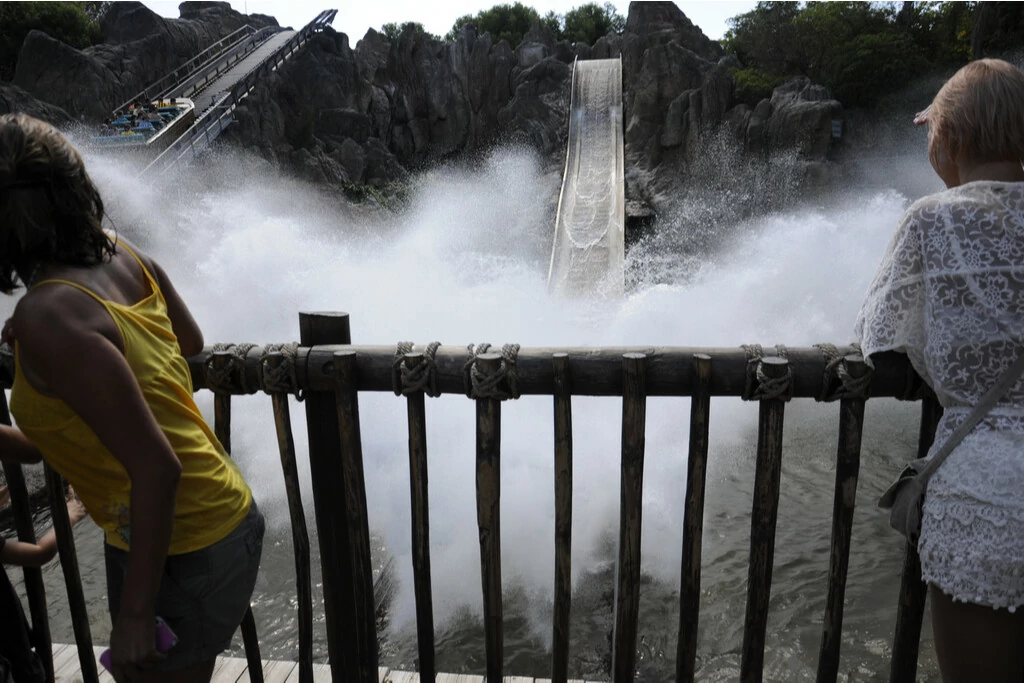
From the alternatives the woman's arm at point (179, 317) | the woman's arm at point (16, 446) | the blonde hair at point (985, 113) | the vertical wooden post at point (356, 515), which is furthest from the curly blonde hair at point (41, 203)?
the blonde hair at point (985, 113)

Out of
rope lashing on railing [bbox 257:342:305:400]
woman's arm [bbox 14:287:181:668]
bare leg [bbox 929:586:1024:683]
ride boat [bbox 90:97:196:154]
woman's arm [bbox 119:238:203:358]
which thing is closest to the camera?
woman's arm [bbox 14:287:181:668]

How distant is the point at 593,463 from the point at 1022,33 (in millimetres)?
17081

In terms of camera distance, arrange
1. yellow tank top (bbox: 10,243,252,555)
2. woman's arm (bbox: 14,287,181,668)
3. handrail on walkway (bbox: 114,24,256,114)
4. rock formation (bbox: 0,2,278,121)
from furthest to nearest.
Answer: handrail on walkway (bbox: 114,24,256,114)
rock formation (bbox: 0,2,278,121)
yellow tank top (bbox: 10,243,252,555)
woman's arm (bbox: 14,287,181,668)

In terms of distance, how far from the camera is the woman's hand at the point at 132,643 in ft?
3.67

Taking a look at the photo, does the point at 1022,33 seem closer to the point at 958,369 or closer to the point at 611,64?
the point at 611,64

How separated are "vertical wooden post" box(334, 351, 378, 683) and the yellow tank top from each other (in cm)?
46

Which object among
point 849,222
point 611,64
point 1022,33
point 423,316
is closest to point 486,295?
point 423,316

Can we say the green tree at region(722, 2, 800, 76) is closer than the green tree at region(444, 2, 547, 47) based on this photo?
Yes

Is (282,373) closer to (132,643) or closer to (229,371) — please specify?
(229,371)

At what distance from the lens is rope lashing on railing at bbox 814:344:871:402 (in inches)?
61.9

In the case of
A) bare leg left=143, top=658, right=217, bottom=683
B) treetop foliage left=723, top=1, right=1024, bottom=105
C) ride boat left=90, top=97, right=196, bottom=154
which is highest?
treetop foliage left=723, top=1, right=1024, bottom=105

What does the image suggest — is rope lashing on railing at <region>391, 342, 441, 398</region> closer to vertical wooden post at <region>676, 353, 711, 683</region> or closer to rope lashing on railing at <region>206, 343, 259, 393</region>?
rope lashing on railing at <region>206, 343, 259, 393</region>

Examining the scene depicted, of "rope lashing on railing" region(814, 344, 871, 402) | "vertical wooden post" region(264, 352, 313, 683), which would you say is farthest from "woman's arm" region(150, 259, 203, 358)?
"rope lashing on railing" region(814, 344, 871, 402)

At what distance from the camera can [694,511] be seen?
172cm
